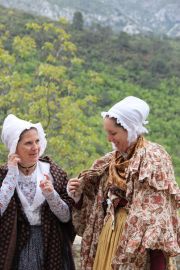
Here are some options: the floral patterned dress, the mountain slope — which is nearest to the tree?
the mountain slope

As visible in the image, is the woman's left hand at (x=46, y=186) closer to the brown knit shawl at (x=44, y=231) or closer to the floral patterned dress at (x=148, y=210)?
the brown knit shawl at (x=44, y=231)

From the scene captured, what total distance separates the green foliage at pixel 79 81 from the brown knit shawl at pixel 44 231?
13.5ft

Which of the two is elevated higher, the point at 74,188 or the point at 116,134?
the point at 116,134

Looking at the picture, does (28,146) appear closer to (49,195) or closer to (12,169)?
(12,169)

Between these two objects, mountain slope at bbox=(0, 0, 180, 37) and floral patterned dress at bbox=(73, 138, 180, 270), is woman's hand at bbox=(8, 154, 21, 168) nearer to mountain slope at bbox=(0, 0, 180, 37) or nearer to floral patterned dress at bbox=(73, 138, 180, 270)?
floral patterned dress at bbox=(73, 138, 180, 270)

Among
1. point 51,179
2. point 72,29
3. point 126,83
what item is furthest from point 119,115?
point 72,29

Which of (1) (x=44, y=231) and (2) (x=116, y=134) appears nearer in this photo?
(2) (x=116, y=134)

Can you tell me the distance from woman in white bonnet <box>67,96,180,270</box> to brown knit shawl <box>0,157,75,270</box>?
0.12 meters

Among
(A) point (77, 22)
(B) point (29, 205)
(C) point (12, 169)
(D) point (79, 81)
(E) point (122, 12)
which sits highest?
(E) point (122, 12)

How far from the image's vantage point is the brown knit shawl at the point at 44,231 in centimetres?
227

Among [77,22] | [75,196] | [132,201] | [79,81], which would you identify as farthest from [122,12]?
[132,201]

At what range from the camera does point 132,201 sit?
2086mm

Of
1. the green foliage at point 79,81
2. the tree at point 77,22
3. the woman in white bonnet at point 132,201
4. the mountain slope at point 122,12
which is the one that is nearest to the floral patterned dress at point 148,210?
the woman in white bonnet at point 132,201

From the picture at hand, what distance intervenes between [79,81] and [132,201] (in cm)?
1930
